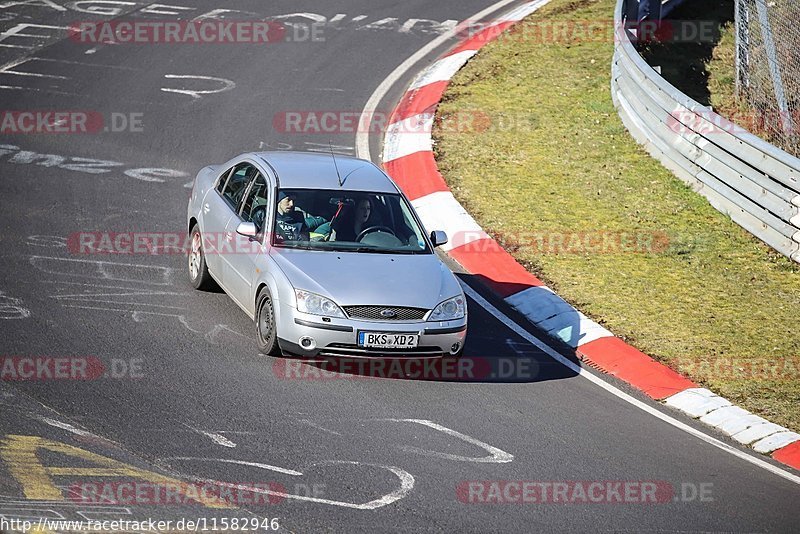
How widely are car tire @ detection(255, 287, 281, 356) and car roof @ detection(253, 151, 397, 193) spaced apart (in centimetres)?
130

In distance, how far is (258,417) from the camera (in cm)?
895

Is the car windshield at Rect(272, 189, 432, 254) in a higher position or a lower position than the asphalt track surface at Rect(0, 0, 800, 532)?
higher

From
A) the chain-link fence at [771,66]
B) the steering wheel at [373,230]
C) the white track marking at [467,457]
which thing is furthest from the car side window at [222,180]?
the chain-link fence at [771,66]

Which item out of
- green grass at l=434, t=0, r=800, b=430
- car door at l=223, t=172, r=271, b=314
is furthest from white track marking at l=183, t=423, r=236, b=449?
green grass at l=434, t=0, r=800, b=430

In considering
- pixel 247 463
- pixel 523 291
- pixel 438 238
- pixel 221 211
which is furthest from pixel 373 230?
pixel 247 463

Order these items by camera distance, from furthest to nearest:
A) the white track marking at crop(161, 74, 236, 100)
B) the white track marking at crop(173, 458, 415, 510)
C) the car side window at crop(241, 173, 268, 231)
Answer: the white track marking at crop(161, 74, 236, 100) < the car side window at crop(241, 173, 268, 231) < the white track marking at crop(173, 458, 415, 510)

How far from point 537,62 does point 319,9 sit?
17.2 feet

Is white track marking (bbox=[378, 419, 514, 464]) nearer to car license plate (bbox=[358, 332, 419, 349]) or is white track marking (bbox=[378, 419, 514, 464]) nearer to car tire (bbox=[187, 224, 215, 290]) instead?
car license plate (bbox=[358, 332, 419, 349])

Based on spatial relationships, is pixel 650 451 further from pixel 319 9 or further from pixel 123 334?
pixel 319 9

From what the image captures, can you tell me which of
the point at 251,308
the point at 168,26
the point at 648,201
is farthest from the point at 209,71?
the point at 251,308

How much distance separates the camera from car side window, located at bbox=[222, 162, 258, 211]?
11.4m

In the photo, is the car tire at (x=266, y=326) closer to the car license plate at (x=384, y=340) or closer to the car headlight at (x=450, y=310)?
the car license plate at (x=384, y=340)

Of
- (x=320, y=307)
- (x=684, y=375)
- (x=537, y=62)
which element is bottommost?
(x=684, y=375)

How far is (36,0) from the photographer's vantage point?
22.0 metres
